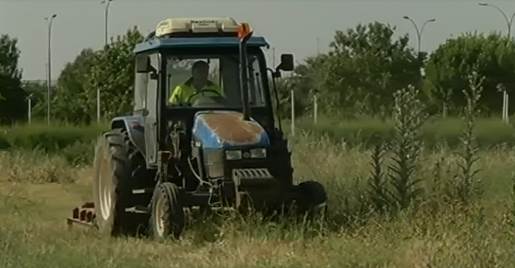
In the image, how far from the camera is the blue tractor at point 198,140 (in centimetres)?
1209

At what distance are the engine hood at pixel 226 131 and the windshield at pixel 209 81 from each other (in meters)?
0.35

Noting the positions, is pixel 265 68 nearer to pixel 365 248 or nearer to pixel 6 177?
Answer: pixel 365 248

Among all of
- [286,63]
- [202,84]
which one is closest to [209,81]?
[202,84]

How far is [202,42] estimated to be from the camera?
13.0m

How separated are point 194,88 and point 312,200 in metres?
1.97

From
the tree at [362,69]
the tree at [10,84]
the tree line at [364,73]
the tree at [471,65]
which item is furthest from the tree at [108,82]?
the tree at [471,65]

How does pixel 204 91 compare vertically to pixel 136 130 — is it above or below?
above

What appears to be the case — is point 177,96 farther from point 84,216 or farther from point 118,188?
point 84,216

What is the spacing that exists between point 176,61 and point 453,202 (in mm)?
3736

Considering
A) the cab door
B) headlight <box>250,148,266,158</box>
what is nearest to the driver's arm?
the cab door

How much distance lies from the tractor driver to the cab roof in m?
0.23

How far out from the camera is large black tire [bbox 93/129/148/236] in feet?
43.7

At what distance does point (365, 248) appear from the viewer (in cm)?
993

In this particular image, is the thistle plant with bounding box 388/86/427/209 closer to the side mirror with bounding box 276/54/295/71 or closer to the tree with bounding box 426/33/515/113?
the side mirror with bounding box 276/54/295/71
